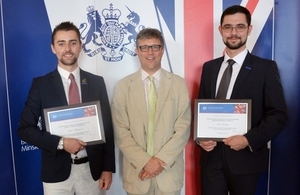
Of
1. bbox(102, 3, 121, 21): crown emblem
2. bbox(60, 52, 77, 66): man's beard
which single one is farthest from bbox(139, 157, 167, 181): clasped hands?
bbox(102, 3, 121, 21): crown emblem

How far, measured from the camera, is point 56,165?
2.01 metres

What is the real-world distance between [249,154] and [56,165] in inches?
51.1

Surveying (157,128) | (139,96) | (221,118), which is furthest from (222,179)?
(139,96)

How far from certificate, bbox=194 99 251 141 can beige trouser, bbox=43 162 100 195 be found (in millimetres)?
797

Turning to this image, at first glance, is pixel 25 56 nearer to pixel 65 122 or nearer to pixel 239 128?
pixel 65 122

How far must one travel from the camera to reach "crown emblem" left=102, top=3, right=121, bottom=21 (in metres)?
2.74

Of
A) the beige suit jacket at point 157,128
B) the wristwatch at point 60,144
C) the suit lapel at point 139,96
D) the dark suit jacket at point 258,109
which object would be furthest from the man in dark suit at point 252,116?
the wristwatch at point 60,144

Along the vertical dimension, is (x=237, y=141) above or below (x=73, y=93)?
below

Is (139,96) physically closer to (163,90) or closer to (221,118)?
(163,90)

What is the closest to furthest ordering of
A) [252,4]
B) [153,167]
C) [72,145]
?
[72,145], [153,167], [252,4]

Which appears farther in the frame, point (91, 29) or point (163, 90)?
point (91, 29)

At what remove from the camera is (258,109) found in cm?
209

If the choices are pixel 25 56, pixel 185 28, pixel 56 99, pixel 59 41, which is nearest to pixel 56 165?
pixel 56 99

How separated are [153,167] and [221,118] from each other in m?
0.56
